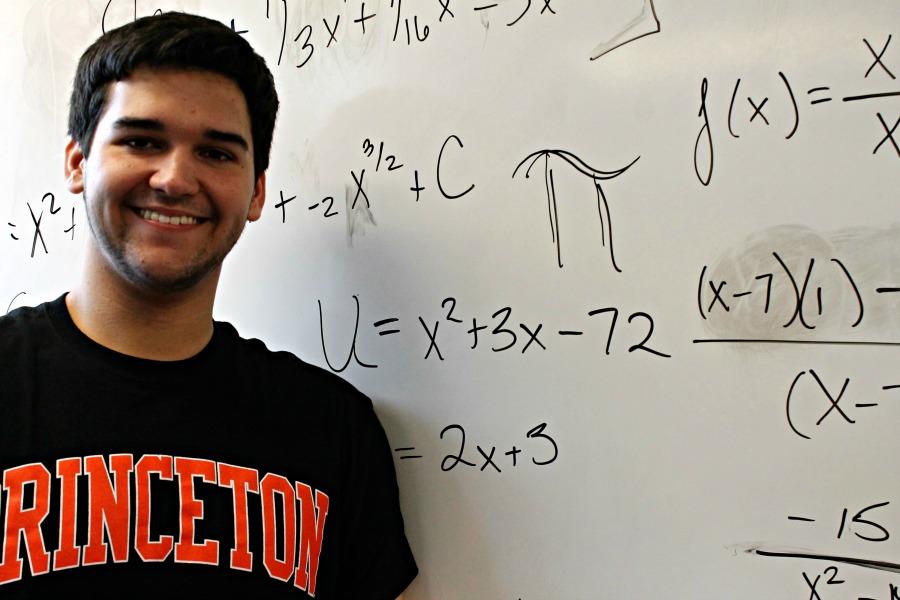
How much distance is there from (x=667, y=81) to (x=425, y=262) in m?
0.33

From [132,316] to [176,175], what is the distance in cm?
17

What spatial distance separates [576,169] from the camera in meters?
0.78

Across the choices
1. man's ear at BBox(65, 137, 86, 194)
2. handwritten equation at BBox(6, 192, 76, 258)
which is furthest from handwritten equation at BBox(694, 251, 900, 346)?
handwritten equation at BBox(6, 192, 76, 258)

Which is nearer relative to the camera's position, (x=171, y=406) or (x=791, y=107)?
(x=791, y=107)

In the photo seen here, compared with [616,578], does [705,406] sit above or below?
above

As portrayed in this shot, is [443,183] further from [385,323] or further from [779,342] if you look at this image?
[779,342]

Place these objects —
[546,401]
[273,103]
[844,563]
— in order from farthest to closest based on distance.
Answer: [273,103], [546,401], [844,563]

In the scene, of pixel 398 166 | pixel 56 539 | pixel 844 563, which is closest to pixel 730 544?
pixel 844 563

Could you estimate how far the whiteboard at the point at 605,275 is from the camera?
2.19 feet

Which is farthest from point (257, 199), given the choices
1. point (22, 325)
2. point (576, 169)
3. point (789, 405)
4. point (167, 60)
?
point (789, 405)

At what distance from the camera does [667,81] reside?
0.73 m

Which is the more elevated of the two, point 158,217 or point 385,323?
point 158,217

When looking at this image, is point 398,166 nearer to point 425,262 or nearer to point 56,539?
point 425,262

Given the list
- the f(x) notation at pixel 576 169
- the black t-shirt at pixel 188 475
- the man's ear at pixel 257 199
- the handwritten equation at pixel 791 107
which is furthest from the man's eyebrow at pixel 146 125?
the handwritten equation at pixel 791 107
